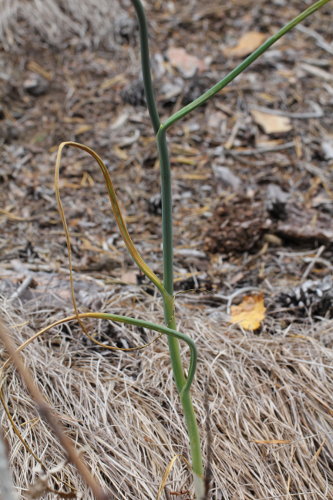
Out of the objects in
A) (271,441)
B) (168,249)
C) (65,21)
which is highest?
(65,21)

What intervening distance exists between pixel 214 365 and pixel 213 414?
0.49ft

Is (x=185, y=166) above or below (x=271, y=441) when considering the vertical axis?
above

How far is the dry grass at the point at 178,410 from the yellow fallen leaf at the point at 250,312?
5cm

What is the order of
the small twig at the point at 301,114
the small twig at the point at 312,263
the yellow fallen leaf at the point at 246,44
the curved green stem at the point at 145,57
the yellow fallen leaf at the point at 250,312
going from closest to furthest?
1. the curved green stem at the point at 145,57
2. the yellow fallen leaf at the point at 250,312
3. the small twig at the point at 312,263
4. the small twig at the point at 301,114
5. the yellow fallen leaf at the point at 246,44

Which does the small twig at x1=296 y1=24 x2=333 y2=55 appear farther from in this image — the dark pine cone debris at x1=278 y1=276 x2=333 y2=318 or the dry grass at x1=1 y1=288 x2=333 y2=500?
the dry grass at x1=1 y1=288 x2=333 y2=500

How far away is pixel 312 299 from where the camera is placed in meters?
1.63

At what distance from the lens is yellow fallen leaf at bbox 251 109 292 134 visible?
2545 millimetres

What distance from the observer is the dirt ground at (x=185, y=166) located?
68.0 inches

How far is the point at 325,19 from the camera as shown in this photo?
310 cm

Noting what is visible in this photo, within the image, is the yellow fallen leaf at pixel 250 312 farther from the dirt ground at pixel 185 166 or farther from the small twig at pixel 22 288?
the small twig at pixel 22 288

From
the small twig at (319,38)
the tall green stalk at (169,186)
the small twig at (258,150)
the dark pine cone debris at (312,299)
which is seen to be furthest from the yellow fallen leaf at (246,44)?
the tall green stalk at (169,186)

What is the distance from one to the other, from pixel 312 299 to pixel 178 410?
0.59 m

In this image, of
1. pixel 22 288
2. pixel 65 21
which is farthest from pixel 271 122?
pixel 22 288

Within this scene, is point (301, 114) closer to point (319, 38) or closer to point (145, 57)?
Answer: point (319, 38)
